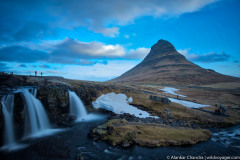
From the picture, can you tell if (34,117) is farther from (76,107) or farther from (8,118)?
(76,107)

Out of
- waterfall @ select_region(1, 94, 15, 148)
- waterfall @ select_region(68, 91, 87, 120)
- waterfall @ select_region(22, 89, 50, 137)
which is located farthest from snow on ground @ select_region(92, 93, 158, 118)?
waterfall @ select_region(1, 94, 15, 148)

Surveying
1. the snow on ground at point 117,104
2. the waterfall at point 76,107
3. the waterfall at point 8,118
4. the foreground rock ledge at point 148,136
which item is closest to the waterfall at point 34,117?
the waterfall at point 8,118

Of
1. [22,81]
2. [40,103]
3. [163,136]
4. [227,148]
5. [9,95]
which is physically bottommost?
[227,148]

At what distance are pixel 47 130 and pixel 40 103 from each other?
690cm

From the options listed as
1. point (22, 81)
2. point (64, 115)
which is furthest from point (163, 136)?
point (22, 81)

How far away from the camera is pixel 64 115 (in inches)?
1296

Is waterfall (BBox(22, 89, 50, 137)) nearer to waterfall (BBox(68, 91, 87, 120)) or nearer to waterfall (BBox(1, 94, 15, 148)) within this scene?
waterfall (BBox(1, 94, 15, 148))

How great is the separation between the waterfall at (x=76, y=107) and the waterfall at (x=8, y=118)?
14.7m

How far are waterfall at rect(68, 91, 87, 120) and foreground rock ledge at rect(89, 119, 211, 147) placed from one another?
13933 millimetres

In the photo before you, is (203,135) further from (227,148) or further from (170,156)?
(170,156)

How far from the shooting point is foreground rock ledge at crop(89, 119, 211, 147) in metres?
20.5

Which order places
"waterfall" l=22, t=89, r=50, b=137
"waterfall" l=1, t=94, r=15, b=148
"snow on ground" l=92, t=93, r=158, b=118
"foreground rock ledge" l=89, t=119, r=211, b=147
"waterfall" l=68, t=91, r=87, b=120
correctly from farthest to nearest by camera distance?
"snow on ground" l=92, t=93, r=158, b=118
"waterfall" l=68, t=91, r=87, b=120
"waterfall" l=22, t=89, r=50, b=137
"foreground rock ledge" l=89, t=119, r=211, b=147
"waterfall" l=1, t=94, r=15, b=148

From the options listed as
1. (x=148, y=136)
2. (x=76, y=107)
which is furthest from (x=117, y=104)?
A: (x=148, y=136)

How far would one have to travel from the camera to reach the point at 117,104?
42.4 m
